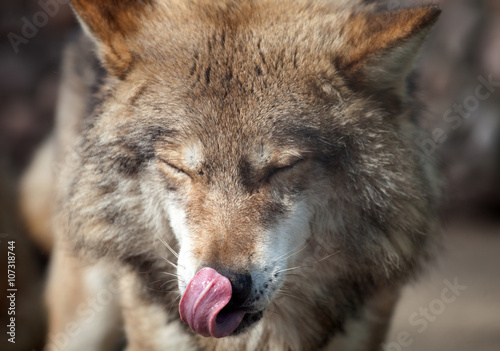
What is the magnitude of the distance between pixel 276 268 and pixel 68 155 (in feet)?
5.65

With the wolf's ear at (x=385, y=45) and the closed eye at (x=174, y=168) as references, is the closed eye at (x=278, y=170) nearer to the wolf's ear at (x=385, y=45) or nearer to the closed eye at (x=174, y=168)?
the closed eye at (x=174, y=168)

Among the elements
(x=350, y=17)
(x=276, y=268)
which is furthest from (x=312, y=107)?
(x=276, y=268)

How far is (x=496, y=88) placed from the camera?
678 cm

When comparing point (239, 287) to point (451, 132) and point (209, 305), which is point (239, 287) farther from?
point (451, 132)

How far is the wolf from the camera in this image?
2412mm

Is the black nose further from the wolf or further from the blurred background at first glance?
the blurred background

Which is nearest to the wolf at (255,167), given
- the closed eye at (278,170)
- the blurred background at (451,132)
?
the closed eye at (278,170)

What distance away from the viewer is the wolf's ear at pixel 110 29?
8.89ft

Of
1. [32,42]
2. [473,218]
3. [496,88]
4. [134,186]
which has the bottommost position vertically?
[473,218]

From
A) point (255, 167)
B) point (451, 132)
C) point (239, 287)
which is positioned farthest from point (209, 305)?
point (451, 132)

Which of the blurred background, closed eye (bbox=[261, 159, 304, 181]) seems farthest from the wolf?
the blurred background

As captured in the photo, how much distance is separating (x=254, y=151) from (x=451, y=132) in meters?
4.91

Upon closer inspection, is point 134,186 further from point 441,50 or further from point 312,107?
point 441,50

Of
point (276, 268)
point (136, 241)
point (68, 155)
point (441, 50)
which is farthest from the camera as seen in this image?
point (441, 50)
